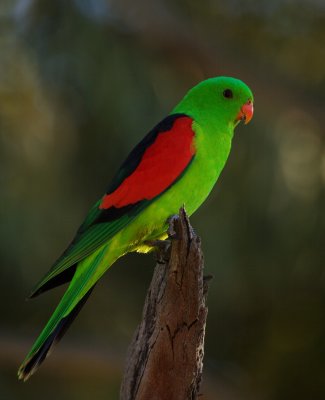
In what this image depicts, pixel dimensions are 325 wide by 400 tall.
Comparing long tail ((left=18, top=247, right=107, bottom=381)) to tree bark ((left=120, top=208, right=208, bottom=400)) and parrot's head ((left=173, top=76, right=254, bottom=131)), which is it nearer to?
tree bark ((left=120, top=208, right=208, bottom=400))

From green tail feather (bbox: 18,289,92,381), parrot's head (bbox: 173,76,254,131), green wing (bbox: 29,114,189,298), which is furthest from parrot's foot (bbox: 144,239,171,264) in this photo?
parrot's head (bbox: 173,76,254,131)

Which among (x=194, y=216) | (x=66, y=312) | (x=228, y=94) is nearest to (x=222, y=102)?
(x=228, y=94)

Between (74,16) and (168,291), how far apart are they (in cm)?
368

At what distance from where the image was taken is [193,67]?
19.3ft

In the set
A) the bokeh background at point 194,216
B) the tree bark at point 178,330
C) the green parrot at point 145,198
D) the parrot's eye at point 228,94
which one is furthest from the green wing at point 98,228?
the bokeh background at point 194,216

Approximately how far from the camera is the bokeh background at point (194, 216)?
555 cm

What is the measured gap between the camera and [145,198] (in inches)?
126

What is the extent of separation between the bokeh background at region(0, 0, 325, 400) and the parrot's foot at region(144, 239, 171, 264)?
2271 mm

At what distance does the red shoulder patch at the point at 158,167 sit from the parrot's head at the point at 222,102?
0.18 m

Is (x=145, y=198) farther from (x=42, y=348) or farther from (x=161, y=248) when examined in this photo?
(x=42, y=348)

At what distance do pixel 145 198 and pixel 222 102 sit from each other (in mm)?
612

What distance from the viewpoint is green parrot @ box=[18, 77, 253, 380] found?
10.2 ft

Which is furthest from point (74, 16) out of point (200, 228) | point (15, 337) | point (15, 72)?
point (15, 337)

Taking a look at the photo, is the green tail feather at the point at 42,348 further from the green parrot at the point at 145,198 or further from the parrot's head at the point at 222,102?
the parrot's head at the point at 222,102
